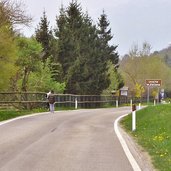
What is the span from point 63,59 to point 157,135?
134ft

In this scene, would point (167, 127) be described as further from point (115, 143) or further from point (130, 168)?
point (130, 168)

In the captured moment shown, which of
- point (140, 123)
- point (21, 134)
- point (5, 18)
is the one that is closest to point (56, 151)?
point (21, 134)

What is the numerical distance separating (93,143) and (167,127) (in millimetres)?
4461

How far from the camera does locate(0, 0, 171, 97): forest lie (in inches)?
1172

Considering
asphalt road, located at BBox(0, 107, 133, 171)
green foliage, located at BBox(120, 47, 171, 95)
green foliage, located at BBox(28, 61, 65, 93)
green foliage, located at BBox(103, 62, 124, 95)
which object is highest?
green foliage, located at BBox(120, 47, 171, 95)

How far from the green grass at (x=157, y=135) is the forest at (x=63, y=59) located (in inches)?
409

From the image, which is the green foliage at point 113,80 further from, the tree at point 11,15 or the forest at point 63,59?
the tree at point 11,15

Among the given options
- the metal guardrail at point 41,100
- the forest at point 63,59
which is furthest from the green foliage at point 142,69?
the metal guardrail at point 41,100

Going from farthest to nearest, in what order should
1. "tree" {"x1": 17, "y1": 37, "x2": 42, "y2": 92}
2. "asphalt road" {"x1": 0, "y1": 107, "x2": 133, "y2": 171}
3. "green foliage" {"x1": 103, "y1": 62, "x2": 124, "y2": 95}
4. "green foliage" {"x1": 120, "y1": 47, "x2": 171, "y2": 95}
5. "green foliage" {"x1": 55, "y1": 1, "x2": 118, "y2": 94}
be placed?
"green foliage" {"x1": 120, "y1": 47, "x2": 171, "y2": 95} → "green foliage" {"x1": 103, "y1": 62, "x2": 124, "y2": 95} → "green foliage" {"x1": 55, "y1": 1, "x2": 118, "y2": 94} → "tree" {"x1": 17, "y1": 37, "x2": 42, "y2": 92} → "asphalt road" {"x1": 0, "y1": 107, "x2": 133, "y2": 171}

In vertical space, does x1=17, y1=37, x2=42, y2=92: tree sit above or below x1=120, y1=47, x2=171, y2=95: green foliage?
below

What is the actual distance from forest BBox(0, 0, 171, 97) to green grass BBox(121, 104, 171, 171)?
10.4m

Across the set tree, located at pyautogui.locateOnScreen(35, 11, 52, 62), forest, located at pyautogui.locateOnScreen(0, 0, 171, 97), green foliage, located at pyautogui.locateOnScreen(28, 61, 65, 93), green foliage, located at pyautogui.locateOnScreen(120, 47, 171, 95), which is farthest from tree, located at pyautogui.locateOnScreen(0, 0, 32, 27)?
green foliage, located at pyautogui.locateOnScreen(120, 47, 171, 95)

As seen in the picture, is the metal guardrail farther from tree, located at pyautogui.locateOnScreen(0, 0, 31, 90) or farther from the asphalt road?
the asphalt road

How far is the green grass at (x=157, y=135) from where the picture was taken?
11.2m
